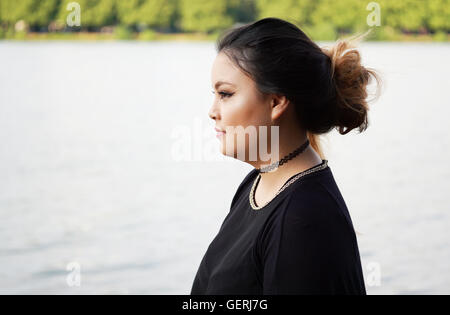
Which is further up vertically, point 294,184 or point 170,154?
point 294,184

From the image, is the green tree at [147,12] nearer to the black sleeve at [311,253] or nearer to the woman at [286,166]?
the woman at [286,166]

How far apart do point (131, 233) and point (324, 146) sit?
4.48m

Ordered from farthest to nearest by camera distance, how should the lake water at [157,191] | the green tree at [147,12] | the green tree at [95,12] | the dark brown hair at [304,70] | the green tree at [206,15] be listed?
the green tree at [147,12] < the green tree at [95,12] < the green tree at [206,15] < the lake water at [157,191] < the dark brown hair at [304,70]

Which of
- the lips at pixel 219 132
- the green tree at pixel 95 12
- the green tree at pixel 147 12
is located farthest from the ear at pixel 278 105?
the green tree at pixel 147 12

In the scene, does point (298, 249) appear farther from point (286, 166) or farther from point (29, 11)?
point (29, 11)

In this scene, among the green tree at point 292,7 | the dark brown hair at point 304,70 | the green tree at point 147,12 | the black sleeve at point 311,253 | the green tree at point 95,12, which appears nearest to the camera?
the black sleeve at point 311,253

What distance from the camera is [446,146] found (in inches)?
380

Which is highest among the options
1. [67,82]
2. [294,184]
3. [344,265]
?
[294,184]

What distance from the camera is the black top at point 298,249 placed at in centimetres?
125

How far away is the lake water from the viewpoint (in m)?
5.07

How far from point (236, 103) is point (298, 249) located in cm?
36

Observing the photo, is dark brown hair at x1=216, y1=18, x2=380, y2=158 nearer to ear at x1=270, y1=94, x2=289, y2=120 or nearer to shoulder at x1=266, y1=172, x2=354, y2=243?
ear at x1=270, y1=94, x2=289, y2=120

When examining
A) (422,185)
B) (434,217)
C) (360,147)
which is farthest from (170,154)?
(434,217)
